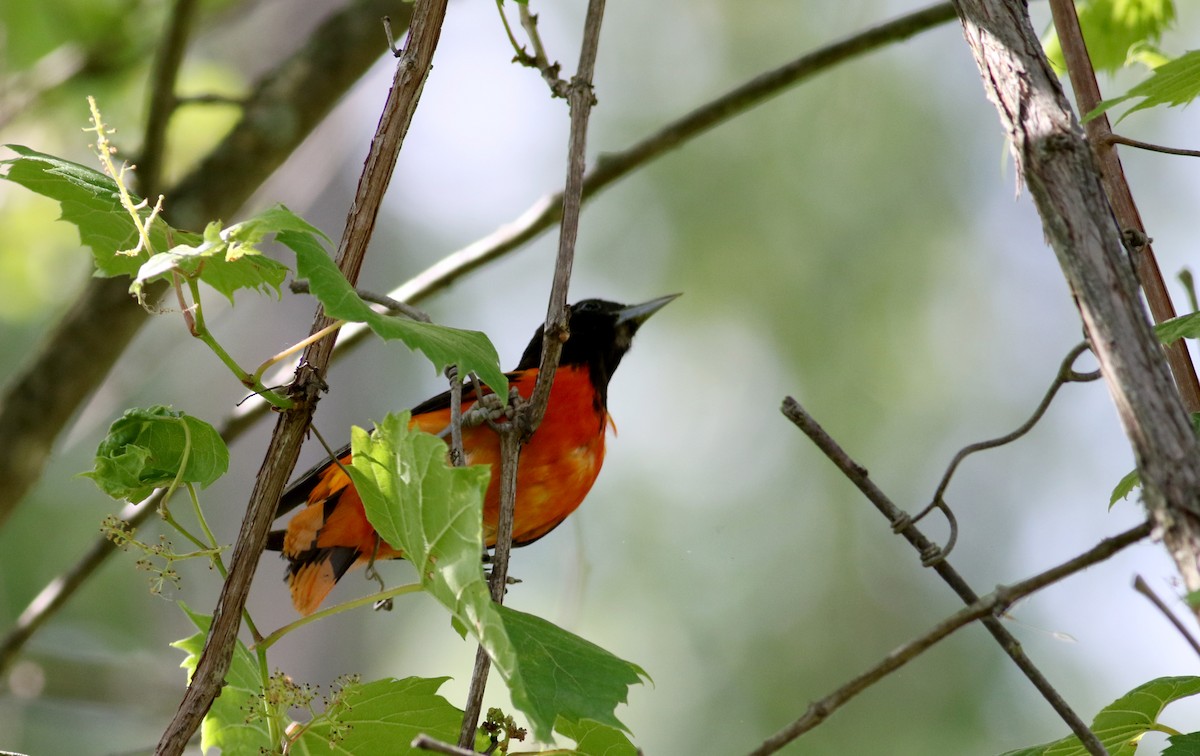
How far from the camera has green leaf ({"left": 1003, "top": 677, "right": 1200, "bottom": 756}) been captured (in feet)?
4.84

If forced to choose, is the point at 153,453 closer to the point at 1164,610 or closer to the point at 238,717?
the point at 238,717

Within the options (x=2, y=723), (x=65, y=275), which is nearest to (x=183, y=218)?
(x=65, y=275)

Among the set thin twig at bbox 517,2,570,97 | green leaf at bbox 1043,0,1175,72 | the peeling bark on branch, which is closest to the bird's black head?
green leaf at bbox 1043,0,1175,72

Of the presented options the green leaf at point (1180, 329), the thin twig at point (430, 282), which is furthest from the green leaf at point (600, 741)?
the thin twig at point (430, 282)

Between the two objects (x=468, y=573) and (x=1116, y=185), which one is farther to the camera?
(x=1116, y=185)

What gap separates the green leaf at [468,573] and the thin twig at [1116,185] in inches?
37.4

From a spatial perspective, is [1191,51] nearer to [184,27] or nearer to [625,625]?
Result: [184,27]

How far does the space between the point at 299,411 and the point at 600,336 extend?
8.24 ft

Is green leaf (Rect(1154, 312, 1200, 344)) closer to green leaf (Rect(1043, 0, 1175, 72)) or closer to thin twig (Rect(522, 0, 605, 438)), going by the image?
thin twig (Rect(522, 0, 605, 438))

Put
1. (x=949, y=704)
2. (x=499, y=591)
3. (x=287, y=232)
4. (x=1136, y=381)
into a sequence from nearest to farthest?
1. (x=1136, y=381)
2. (x=287, y=232)
3. (x=499, y=591)
4. (x=949, y=704)

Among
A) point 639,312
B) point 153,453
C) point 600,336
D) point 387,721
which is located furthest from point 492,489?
point 153,453

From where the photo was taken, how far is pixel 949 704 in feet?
33.4

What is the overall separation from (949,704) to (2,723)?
787cm

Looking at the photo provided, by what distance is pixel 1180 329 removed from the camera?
4.67ft
